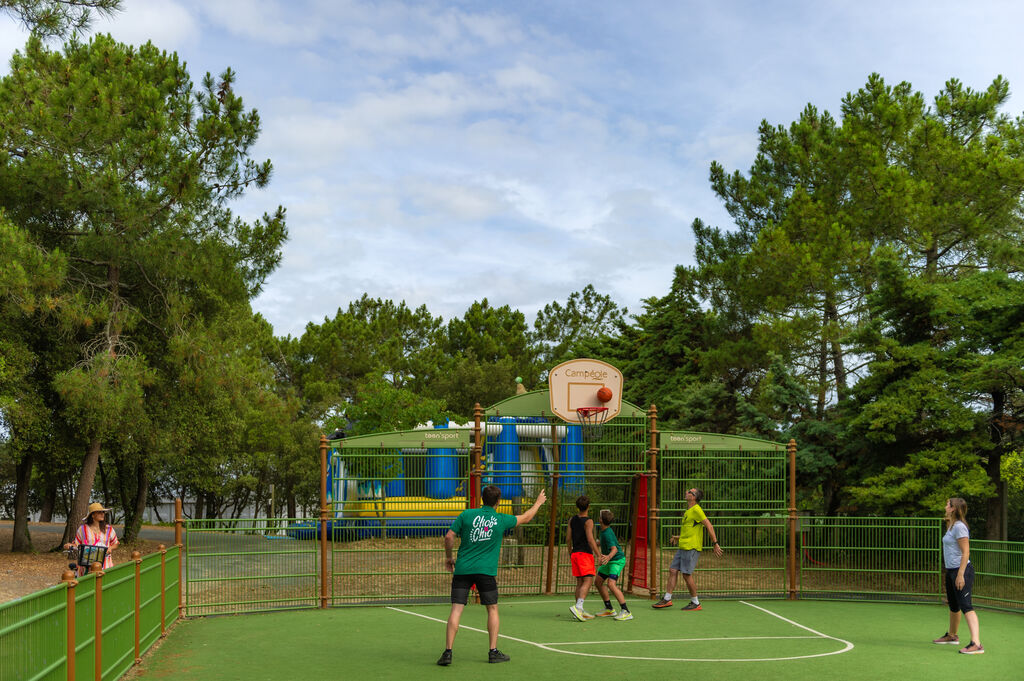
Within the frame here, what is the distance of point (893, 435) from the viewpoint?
1930cm

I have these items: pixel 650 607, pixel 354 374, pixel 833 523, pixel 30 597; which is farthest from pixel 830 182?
pixel 354 374

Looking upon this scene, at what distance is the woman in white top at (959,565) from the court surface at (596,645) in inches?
16.4

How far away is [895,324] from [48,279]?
61.6 feet

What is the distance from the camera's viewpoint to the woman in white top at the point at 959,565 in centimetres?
1016

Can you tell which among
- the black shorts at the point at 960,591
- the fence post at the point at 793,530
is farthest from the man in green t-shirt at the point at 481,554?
the fence post at the point at 793,530

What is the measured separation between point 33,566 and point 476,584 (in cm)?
1806

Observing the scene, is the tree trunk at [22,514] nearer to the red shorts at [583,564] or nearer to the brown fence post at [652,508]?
the brown fence post at [652,508]

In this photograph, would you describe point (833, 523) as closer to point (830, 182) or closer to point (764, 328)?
point (764, 328)

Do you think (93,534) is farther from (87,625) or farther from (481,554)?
(481,554)

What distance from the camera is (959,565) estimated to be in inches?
405

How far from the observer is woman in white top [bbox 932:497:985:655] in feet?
33.3

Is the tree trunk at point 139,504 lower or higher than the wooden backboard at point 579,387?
lower

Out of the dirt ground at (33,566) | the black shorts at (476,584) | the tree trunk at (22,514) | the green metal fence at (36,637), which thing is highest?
the green metal fence at (36,637)

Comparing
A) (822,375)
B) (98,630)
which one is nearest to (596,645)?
(98,630)
